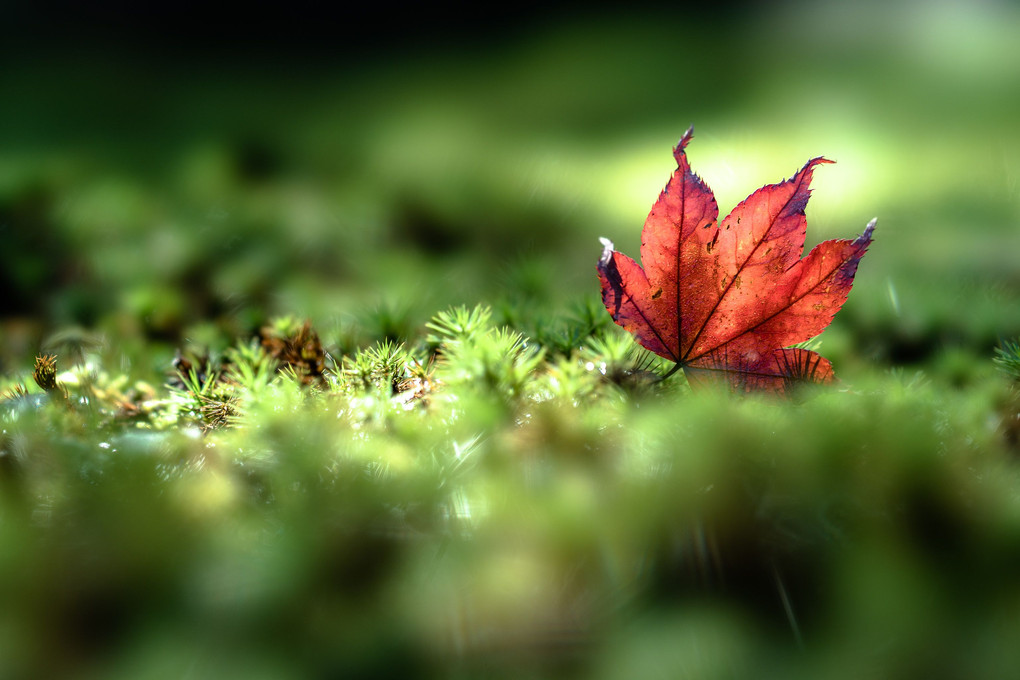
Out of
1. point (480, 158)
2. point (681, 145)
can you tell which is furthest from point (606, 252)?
point (480, 158)

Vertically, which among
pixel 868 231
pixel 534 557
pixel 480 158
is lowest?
pixel 534 557

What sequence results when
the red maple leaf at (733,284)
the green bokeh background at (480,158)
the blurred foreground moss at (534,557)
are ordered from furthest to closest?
the green bokeh background at (480,158)
the red maple leaf at (733,284)
the blurred foreground moss at (534,557)

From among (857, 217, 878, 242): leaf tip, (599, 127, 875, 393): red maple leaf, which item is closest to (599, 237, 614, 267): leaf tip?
(599, 127, 875, 393): red maple leaf

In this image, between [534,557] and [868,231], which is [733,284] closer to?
[868,231]

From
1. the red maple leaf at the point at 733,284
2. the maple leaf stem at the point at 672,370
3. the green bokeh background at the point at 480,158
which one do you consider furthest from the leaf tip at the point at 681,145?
the green bokeh background at the point at 480,158

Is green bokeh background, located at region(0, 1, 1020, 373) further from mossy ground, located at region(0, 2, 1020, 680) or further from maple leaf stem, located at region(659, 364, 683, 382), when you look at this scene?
maple leaf stem, located at region(659, 364, 683, 382)

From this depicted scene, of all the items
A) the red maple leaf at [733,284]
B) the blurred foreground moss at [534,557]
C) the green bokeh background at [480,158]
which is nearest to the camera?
the blurred foreground moss at [534,557]

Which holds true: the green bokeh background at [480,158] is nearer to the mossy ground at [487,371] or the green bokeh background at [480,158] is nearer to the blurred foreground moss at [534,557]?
the mossy ground at [487,371]

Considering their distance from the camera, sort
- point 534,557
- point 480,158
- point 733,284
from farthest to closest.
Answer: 1. point 480,158
2. point 733,284
3. point 534,557
